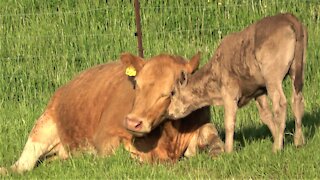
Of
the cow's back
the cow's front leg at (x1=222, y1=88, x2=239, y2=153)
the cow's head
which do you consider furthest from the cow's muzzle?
the cow's front leg at (x1=222, y1=88, x2=239, y2=153)

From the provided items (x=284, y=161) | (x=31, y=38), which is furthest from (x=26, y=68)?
(x=284, y=161)

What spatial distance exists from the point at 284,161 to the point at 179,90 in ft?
4.57

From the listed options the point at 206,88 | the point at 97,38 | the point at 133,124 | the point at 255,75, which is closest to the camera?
the point at 133,124

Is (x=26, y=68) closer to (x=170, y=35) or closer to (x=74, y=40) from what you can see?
(x=74, y=40)

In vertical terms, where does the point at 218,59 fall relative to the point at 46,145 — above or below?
above

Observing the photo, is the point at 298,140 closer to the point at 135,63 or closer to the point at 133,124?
the point at 133,124

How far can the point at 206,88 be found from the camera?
337 inches

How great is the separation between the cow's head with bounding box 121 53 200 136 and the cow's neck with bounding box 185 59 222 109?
15 cm

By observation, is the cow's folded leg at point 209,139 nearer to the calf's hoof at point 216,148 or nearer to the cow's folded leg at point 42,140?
the calf's hoof at point 216,148

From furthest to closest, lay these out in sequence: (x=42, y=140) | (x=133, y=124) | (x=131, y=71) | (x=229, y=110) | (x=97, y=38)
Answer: (x=97, y=38) < (x=42, y=140) < (x=131, y=71) < (x=229, y=110) < (x=133, y=124)

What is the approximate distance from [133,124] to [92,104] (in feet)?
4.85

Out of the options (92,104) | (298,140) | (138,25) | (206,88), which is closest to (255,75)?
(206,88)

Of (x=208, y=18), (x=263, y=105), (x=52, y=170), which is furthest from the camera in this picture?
(x=208, y=18)

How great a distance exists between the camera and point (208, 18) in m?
13.8
